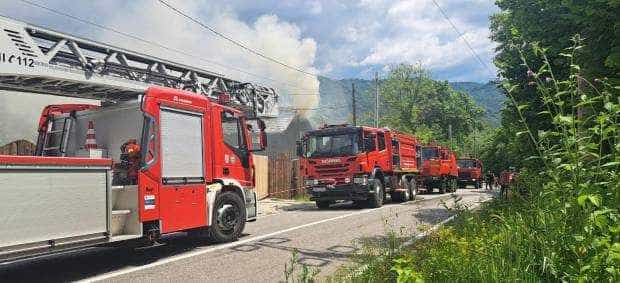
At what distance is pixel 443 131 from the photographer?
261ft

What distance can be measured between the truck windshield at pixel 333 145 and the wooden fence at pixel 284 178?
6.15 metres

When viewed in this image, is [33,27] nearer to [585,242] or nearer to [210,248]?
[210,248]

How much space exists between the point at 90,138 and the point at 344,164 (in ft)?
29.6

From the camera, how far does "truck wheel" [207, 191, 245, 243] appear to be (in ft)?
29.6

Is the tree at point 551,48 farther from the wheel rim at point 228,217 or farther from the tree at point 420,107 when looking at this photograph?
the tree at point 420,107

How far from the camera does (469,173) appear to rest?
1449 inches

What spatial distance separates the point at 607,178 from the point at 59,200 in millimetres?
5662

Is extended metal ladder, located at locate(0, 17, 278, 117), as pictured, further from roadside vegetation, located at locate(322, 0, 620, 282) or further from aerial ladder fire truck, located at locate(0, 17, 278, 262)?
roadside vegetation, located at locate(322, 0, 620, 282)

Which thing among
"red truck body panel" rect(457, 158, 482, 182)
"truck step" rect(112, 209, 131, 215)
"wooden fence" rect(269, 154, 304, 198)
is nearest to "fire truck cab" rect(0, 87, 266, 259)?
"truck step" rect(112, 209, 131, 215)

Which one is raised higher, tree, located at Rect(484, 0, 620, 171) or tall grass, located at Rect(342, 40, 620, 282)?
tree, located at Rect(484, 0, 620, 171)

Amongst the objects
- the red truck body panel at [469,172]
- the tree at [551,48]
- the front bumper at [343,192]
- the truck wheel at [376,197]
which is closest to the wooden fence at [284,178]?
the front bumper at [343,192]

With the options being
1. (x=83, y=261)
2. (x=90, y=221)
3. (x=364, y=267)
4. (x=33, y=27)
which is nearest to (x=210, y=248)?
(x=83, y=261)

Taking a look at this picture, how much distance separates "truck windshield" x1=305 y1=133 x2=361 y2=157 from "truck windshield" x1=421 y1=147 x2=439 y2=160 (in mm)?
12447

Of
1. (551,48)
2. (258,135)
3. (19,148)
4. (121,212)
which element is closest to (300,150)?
(258,135)
